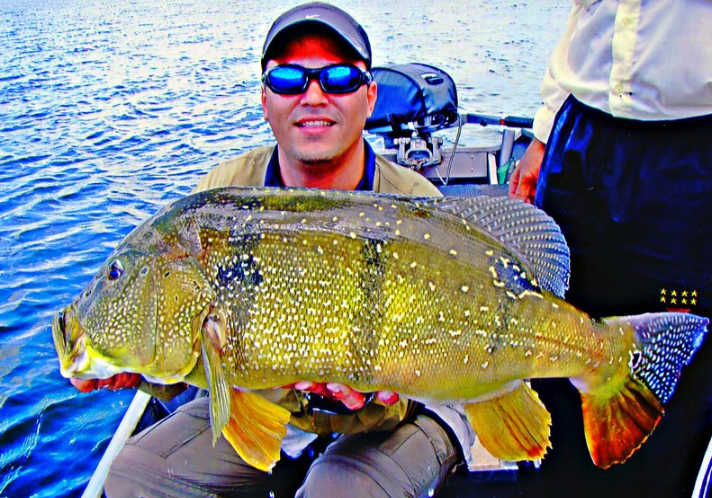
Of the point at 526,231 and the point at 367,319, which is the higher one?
the point at 526,231

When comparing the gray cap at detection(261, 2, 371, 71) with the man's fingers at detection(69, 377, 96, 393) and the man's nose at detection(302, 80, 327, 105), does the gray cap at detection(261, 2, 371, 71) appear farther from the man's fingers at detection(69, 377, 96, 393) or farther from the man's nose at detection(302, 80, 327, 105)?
the man's fingers at detection(69, 377, 96, 393)

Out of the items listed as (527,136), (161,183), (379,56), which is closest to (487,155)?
(527,136)

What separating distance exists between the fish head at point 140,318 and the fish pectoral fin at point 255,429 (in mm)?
248

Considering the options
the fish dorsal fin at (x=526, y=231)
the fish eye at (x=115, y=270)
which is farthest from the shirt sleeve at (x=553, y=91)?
the fish eye at (x=115, y=270)

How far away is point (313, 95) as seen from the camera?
279 centimetres

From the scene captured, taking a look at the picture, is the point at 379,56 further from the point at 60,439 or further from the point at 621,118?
the point at 621,118

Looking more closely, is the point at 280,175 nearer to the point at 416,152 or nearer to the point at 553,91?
the point at 553,91

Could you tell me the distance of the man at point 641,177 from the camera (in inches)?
89.0

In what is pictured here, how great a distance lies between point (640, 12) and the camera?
90.6 inches

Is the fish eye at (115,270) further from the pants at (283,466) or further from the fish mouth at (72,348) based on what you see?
the pants at (283,466)

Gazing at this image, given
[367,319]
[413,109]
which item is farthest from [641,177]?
[413,109]

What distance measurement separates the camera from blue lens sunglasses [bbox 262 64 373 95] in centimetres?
278

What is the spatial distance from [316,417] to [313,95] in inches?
57.3

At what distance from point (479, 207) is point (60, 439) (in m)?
4.25
